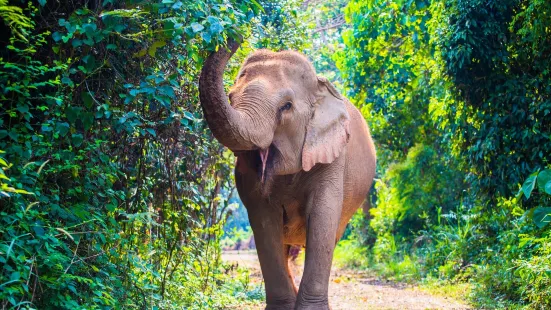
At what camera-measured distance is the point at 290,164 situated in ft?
19.8

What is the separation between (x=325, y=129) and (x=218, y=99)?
5.40 ft

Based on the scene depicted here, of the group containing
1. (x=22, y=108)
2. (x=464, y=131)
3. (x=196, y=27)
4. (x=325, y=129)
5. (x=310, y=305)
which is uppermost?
(x=464, y=131)

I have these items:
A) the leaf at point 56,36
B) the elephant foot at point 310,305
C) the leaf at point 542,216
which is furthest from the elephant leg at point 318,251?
the leaf at point 56,36

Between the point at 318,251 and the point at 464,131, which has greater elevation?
the point at 464,131

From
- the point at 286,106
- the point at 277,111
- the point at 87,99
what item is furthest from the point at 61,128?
the point at 286,106

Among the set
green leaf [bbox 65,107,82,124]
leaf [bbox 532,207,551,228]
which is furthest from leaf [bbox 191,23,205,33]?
leaf [bbox 532,207,551,228]

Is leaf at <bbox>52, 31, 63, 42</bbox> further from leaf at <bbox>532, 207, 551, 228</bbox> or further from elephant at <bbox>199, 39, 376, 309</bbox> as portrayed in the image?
leaf at <bbox>532, 207, 551, 228</bbox>

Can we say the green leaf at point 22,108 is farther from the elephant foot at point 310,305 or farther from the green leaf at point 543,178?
the green leaf at point 543,178

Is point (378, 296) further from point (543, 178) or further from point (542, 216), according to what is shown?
point (543, 178)

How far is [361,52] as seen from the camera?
13.4 m

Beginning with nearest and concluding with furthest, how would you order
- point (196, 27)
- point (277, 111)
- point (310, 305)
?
point (196, 27) → point (277, 111) → point (310, 305)

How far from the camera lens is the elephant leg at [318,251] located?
19.6 ft

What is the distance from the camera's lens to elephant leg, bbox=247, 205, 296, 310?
6395 mm

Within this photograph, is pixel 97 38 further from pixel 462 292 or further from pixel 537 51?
pixel 462 292
